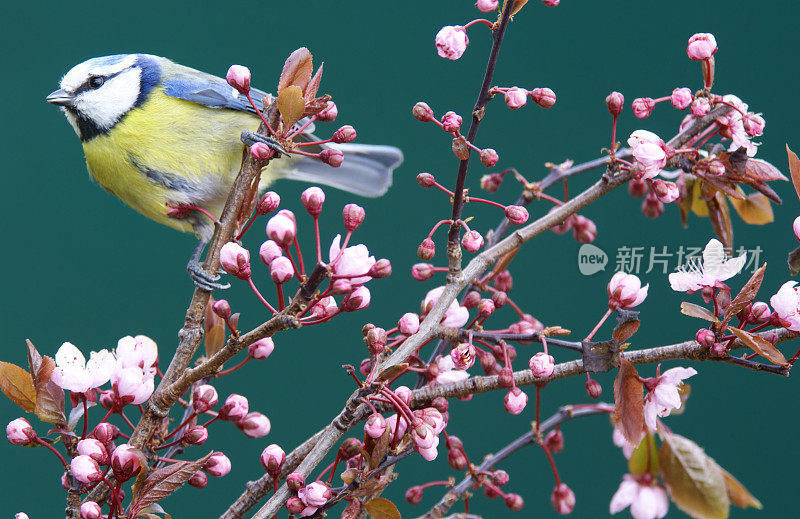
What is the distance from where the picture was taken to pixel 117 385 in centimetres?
60

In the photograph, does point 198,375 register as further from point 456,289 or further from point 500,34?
point 500,34

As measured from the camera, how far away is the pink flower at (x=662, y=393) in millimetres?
607

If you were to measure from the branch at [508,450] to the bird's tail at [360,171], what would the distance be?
0.73 meters

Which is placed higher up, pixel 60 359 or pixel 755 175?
pixel 755 175

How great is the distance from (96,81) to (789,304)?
100 cm

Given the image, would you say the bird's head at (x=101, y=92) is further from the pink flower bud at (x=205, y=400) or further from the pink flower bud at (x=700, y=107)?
the pink flower bud at (x=700, y=107)

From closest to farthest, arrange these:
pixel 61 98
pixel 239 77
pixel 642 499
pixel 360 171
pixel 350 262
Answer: pixel 350 262 < pixel 239 77 < pixel 642 499 < pixel 61 98 < pixel 360 171

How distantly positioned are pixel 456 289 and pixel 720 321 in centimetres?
23

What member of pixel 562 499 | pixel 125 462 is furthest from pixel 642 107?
pixel 125 462

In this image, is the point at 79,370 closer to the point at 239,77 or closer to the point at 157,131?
the point at 239,77

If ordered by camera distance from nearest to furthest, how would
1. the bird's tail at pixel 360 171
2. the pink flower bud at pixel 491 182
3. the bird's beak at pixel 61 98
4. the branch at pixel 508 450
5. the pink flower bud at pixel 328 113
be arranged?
the pink flower bud at pixel 328 113 < the branch at pixel 508 450 < the pink flower bud at pixel 491 182 < the bird's beak at pixel 61 98 < the bird's tail at pixel 360 171

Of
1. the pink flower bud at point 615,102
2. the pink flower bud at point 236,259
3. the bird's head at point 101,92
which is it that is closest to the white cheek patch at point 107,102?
the bird's head at point 101,92

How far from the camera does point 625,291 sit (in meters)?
0.64

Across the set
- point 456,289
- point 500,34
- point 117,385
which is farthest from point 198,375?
point 500,34
